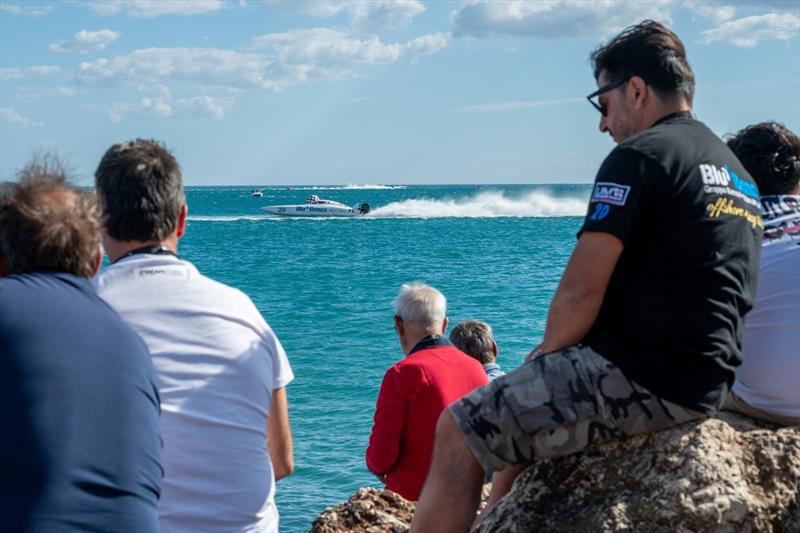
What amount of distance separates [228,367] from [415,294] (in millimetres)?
2417

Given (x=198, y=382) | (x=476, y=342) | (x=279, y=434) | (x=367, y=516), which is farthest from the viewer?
(x=476, y=342)

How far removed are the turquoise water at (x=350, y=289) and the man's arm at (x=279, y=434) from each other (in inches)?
342

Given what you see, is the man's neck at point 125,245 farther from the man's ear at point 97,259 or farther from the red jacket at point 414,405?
the red jacket at point 414,405

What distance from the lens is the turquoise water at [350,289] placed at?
52.5 ft

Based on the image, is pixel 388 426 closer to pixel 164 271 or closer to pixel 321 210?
pixel 164 271

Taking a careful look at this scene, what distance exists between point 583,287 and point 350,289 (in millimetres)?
36146

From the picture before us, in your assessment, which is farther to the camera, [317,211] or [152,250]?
[317,211]

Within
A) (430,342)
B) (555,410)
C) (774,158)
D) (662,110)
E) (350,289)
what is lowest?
(350,289)

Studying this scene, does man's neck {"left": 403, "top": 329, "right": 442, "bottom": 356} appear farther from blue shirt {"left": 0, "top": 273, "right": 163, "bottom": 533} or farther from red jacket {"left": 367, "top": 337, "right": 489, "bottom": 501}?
blue shirt {"left": 0, "top": 273, "right": 163, "bottom": 533}

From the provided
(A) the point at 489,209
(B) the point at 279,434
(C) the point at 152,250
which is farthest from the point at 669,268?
(A) the point at 489,209

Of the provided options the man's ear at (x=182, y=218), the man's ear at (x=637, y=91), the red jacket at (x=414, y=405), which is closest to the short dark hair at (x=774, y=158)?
the man's ear at (x=637, y=91)

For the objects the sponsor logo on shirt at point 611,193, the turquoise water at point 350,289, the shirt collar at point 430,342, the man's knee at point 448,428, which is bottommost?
the turquoise water at point 350,289

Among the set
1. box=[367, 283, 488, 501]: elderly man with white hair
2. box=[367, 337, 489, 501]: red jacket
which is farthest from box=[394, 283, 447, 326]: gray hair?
box=[367, 337, 489, 501]: red jacket

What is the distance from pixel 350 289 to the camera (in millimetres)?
39250
